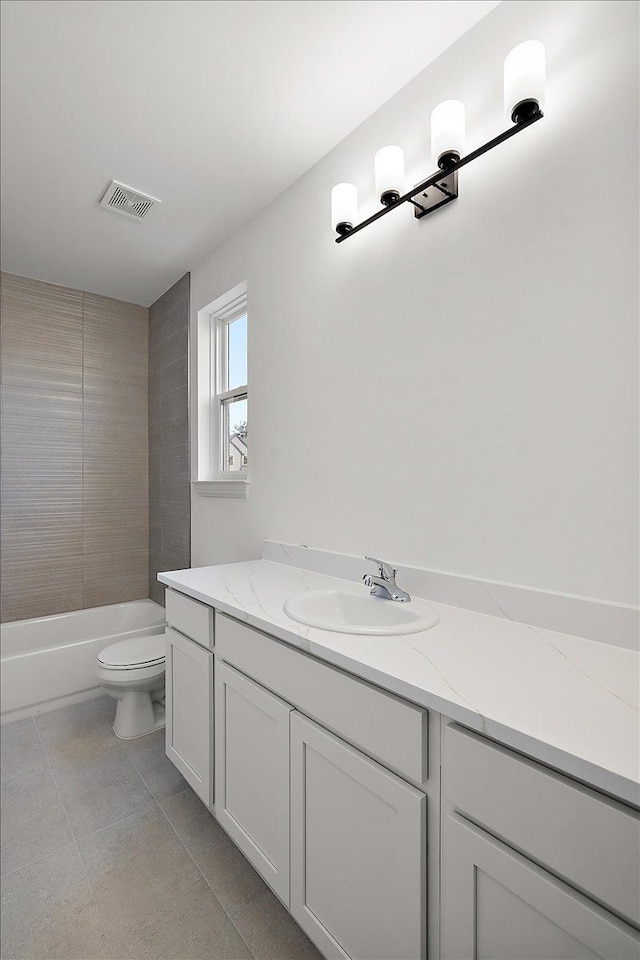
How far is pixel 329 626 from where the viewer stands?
3.76 ft

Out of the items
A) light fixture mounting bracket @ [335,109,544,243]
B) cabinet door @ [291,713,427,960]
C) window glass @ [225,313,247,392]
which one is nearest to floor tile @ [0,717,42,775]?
cabinet door @ [291,713,427,960]

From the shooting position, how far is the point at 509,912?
722mm

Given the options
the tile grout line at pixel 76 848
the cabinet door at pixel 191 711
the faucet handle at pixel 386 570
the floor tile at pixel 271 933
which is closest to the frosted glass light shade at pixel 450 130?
the faucet handle at pixel 386 570

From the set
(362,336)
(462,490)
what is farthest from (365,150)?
(462,490)

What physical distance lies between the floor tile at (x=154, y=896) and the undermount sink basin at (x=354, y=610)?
859mm

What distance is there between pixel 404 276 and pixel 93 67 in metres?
1.13

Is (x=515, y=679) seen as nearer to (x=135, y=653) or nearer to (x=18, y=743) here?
(x=135, y=653)

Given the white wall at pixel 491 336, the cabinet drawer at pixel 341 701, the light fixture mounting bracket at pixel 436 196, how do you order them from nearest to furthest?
the cabinet drawer at pixel 341 701, the white wall at pixel 491 336, the light fixture mounting bracket at pixel 436 196

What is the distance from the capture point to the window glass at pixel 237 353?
2.54 meters

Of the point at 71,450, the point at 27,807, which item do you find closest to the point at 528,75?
the point at 27,807

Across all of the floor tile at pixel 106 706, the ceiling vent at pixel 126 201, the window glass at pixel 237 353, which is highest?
the ceiling vent at pixel 126 201

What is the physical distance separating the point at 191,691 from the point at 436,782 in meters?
1.07

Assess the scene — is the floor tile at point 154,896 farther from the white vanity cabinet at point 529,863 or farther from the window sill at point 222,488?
the window sill at point 222,488

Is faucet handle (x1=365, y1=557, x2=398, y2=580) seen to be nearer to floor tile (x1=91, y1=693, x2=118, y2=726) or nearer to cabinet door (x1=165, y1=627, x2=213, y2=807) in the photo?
cabinet door (x1=165, y1=627, x2=213, y2=807)
